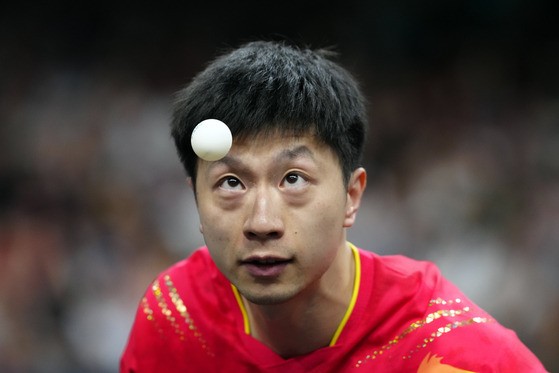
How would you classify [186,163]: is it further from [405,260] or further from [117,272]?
[117,272]

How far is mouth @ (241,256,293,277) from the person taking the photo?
2059 mm

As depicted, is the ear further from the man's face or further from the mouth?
the mouth

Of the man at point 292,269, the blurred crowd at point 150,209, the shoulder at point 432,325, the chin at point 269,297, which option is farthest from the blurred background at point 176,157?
the chin at point 269,297

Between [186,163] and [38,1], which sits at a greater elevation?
[38,1]

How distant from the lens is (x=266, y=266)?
6.79ft

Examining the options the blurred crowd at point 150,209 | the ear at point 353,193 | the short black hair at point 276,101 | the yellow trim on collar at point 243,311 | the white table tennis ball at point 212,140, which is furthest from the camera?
the blurred crowd at point 150,209

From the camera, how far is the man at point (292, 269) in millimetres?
2066

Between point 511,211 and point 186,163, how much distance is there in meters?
3.06

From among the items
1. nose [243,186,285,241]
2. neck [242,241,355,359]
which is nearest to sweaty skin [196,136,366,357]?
nose [243,186,285,241]

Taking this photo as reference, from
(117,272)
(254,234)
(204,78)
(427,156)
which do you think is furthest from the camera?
(427,156)

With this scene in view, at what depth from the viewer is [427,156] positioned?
4957 millimetres

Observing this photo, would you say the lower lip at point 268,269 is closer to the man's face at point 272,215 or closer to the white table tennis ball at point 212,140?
the man's face at point 272,215

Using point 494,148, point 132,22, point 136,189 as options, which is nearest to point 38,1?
point 132,22

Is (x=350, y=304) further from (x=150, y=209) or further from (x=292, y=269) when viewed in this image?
(x=150, y=209)
